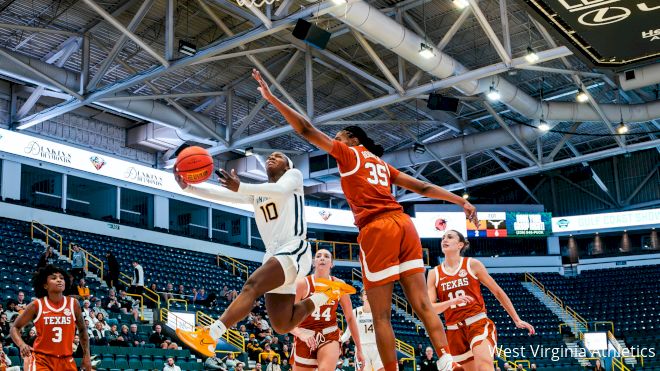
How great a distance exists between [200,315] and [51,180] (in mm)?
8959

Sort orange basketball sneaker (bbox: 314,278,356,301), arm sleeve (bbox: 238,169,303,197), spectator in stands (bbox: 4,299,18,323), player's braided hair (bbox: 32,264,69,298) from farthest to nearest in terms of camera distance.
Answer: spectator in stands (bbox: 4,299,18,323) < player's braided hair (bbox: 32,264,69,298) < orange basketball sneaker (bbox: 314,278,356,301) < arm sleeve (bbox: 238,169,303,197)

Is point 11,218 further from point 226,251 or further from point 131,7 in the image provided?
point 226,251

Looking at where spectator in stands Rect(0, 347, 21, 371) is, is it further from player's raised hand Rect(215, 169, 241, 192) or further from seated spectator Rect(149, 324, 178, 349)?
player's raised hand Rect(215, 169, 241, 192)

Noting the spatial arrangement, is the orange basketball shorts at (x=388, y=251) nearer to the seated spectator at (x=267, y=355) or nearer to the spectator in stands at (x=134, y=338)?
the spectator in stands at (x=134, y=338)

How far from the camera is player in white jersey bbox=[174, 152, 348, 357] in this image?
6.62 meters

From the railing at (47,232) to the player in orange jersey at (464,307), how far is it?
62.3 feet

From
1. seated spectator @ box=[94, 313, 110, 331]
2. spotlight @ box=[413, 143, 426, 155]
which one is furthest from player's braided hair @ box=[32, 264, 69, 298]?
spotlight @ box=[413, 143, 426, 155]

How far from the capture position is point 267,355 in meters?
20.6

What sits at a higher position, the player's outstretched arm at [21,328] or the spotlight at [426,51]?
the spotlight at [426,51]

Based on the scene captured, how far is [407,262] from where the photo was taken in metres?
6.54

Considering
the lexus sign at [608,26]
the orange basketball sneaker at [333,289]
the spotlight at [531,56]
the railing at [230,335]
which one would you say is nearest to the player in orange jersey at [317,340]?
the orange basketball sneaker at [333,289]

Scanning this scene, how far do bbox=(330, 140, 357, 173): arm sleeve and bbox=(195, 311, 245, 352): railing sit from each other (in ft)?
55.5

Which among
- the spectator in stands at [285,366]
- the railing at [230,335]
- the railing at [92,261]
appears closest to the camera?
the spectator in stands at [285,366]

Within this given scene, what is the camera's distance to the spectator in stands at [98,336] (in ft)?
57.2
